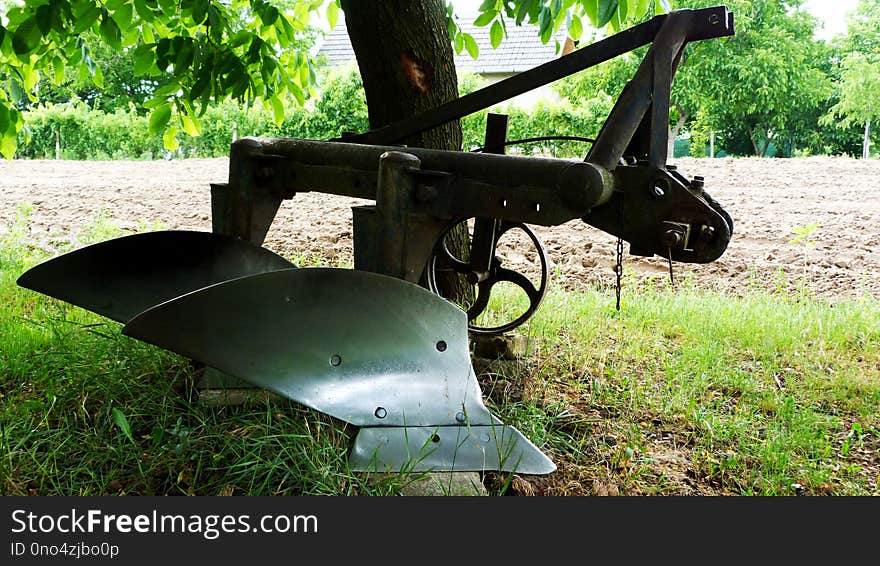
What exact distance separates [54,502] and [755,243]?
569cm

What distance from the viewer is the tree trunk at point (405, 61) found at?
3.76 meters

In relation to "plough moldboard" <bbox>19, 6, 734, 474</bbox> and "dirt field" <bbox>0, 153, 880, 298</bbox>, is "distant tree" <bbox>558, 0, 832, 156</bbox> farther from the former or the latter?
"plough moldboard" <bbox>19, 6, 734, 474</bbox>

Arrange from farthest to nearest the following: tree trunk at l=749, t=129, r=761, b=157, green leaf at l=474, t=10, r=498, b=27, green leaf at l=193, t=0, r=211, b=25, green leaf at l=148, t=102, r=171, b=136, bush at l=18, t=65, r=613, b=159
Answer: tree trunk at l=749, t=129, r=761, b=157, bush at l=18, t=65, r=613, b=159, green leaf at l=148, t=102, r=171, b=136, green leaf at l=474, t=10, r=498, b=27, green leaf at l=193, t=0, r=211, b=25

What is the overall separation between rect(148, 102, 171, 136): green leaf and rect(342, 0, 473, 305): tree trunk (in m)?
1.19

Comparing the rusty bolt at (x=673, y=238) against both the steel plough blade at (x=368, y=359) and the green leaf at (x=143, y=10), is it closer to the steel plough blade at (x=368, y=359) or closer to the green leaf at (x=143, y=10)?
the steel plough blade at (x=368, y=359)

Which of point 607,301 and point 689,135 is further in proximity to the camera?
point 689,135

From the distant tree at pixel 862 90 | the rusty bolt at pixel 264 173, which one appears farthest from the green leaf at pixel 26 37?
the distant tree at pixel 862 90

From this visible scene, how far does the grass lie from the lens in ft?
8.00

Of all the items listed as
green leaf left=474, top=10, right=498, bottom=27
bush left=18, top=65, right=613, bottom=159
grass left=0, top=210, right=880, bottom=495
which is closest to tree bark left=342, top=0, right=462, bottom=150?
green leaf left=474, top=10, right=498, bottom=27

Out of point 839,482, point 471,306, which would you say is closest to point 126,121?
point 471,306

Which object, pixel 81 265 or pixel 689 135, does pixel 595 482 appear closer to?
pixel 81 265

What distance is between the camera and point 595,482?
2717 millimetres

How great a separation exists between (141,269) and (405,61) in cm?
153

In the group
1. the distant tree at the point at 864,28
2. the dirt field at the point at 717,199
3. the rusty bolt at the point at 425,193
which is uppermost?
the distant tree at the point at 864,28
